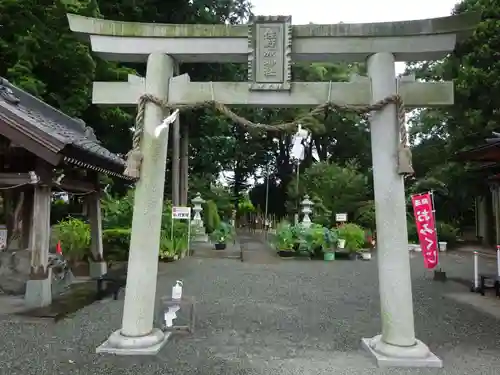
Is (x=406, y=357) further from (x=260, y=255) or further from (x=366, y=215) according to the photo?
(x=366, y=215)

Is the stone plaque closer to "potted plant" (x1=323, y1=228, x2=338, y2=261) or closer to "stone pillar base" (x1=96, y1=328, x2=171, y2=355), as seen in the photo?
"stone pillar base" (x1=96, y1=328, x2=171, y2=355)

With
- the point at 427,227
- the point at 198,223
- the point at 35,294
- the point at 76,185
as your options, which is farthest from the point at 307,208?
the point at 35,294

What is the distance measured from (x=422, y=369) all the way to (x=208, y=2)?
61.4ft

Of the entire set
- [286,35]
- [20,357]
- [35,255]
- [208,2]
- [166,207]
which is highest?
[208,2]

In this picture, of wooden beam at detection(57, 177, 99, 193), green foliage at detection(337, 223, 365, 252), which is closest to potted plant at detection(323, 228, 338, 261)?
green foliage at detection(337, 223, 365, 252)

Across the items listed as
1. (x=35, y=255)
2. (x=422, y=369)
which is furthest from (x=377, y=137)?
(x=35, y=255)

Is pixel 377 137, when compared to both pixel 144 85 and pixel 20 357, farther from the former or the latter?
pixel 20 357

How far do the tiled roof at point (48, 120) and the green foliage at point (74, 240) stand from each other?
10.0 ft

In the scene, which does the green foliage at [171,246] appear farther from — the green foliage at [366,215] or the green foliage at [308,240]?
the green foliage at [366,215]

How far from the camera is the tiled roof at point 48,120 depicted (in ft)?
24.1

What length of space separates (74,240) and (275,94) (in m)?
9.42

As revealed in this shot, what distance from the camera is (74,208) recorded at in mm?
19234

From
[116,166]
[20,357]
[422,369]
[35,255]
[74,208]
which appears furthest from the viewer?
[74,208]

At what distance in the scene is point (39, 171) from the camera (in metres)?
7.95
